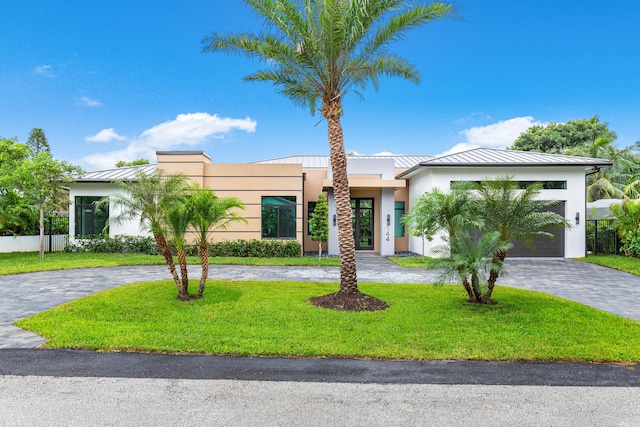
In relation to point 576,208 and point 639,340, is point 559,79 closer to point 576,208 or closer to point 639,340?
point 576,208

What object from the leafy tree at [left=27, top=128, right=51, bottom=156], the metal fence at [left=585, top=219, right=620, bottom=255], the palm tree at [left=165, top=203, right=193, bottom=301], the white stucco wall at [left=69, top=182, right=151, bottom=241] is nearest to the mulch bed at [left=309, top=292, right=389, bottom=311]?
the palm tree at [left=165, top=203, right=193, bottom=301]

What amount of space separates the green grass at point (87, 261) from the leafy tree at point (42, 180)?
1212mm

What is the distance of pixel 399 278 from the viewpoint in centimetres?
1170

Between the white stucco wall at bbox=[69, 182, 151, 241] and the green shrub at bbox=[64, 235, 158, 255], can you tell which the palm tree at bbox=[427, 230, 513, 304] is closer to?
the green shrub at bbox=[64, 235, 158, 255]

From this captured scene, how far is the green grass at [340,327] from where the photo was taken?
17.1 ft

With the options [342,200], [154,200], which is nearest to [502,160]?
[342,200]

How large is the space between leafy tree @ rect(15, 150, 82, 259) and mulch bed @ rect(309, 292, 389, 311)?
47.1 feet

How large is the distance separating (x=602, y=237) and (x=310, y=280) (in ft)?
51.2

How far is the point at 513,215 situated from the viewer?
7887mm

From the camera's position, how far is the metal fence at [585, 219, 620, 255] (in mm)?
17562

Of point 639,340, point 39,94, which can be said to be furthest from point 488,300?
point 39,94

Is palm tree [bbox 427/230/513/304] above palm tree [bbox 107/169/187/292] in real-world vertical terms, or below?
below

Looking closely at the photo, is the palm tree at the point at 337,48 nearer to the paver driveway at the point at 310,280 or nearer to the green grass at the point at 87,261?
the paver driveway at the point at 310,280

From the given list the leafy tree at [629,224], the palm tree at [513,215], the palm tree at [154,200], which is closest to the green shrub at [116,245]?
the palm tree at [154,200]
